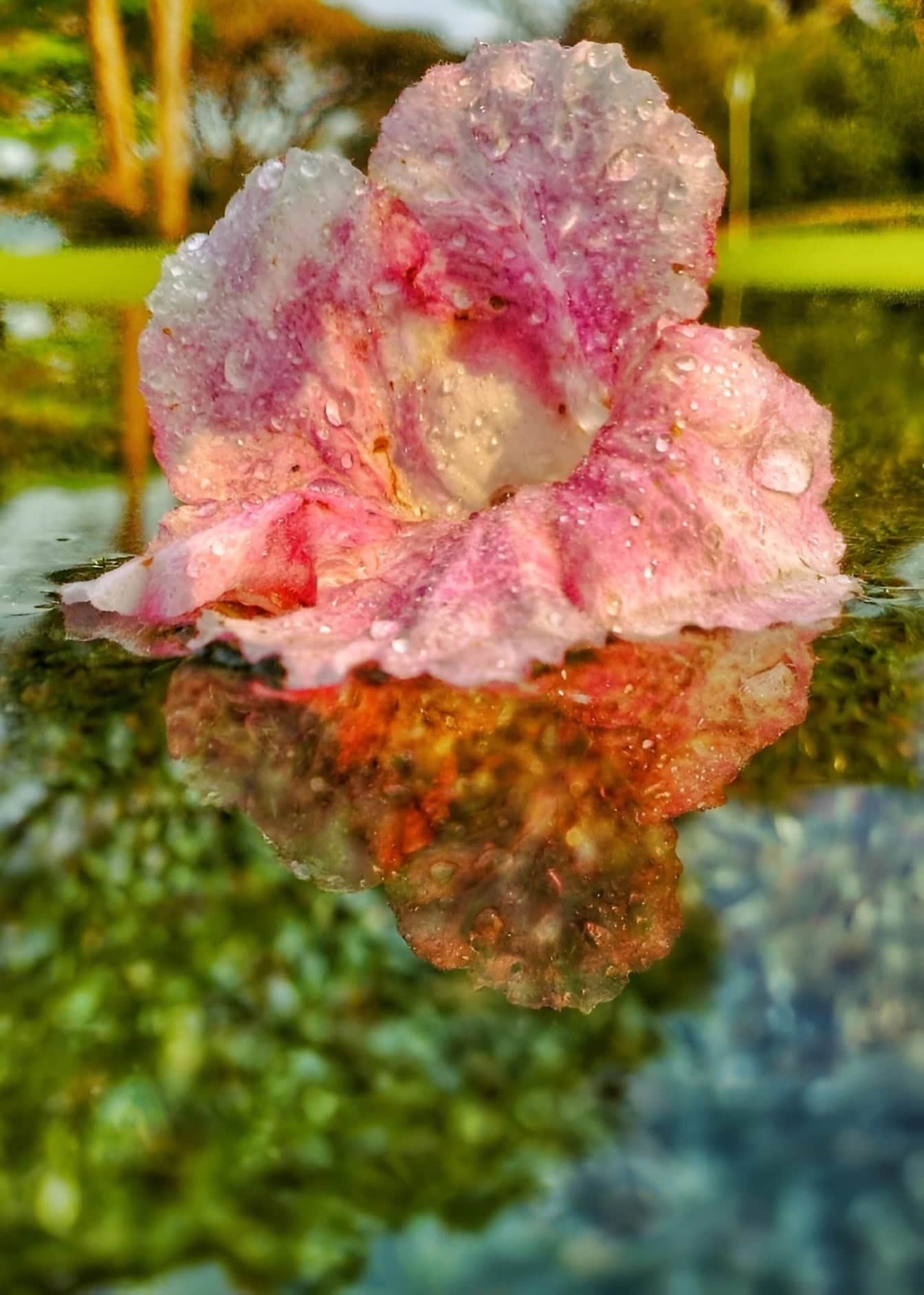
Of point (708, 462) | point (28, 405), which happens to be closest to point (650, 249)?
point (708, 462)

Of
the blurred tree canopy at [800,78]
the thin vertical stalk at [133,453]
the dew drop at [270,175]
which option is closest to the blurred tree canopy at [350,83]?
the blurred tree canopy at [800,78]

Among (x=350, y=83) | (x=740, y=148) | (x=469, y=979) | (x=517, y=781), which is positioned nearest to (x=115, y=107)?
(x=350, y=83)

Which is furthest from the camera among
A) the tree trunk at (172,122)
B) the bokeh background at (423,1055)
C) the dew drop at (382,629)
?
the tree trunk at (172,122)

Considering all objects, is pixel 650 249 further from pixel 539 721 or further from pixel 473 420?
pixel 539 721

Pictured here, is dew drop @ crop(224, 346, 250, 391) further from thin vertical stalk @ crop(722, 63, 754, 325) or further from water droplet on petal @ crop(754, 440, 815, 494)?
thin vertical stalk @ crop(722, 63, 754, 325)

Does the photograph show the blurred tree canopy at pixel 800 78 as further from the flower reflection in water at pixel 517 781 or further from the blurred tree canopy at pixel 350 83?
the flower reflection in water at pixel 517 781

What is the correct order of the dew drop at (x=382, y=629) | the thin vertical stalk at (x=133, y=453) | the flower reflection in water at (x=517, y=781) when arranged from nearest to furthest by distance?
1. the flower reflection in water at (x=517, y=781)
2. the dew drop at (x=382, y=629)
3. the thin vertical stalk at (x=133, y=453)

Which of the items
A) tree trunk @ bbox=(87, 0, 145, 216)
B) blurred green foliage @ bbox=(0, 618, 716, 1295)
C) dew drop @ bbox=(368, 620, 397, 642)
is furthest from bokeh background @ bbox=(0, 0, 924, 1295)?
tree trunk @ bbox=(87, 0, 145, 216)
